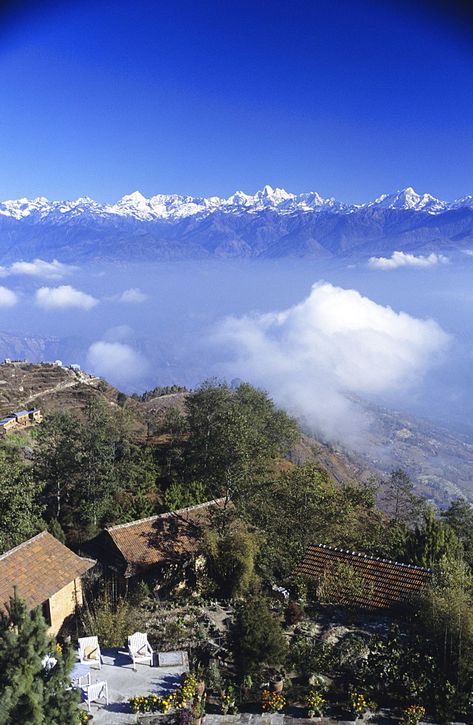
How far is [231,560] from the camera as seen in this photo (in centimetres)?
1380

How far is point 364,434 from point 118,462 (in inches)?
5535

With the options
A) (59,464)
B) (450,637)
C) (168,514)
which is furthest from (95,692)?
(59,464)

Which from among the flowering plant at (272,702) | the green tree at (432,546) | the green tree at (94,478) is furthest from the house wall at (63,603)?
the green tree at (432,546)

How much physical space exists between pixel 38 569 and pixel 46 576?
Answer: 0.26 meters

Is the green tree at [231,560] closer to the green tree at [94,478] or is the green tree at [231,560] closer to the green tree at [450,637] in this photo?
the green tree at [450,637]

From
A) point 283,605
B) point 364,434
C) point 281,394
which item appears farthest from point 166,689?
point 281,394

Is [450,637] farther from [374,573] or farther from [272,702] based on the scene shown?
[374,573]

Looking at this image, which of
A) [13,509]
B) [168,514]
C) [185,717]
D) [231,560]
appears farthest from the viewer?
[168,514]

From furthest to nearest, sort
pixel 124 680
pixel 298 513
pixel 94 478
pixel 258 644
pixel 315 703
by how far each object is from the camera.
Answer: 1. pixel 94 478
2. pixel 298 513
3. pixel 258 644
4. pixel 124 680
5. pixel 315 703

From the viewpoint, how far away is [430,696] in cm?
968

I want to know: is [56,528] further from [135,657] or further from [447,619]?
[447,619]

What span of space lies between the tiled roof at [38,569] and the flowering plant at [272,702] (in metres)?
5.36

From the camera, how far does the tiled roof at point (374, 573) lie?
13.3 metres

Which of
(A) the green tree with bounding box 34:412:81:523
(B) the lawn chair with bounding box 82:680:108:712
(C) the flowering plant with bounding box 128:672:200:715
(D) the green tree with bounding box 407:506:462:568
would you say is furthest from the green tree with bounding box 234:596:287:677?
(A) the green tree with bounding box 34:412:81:523
